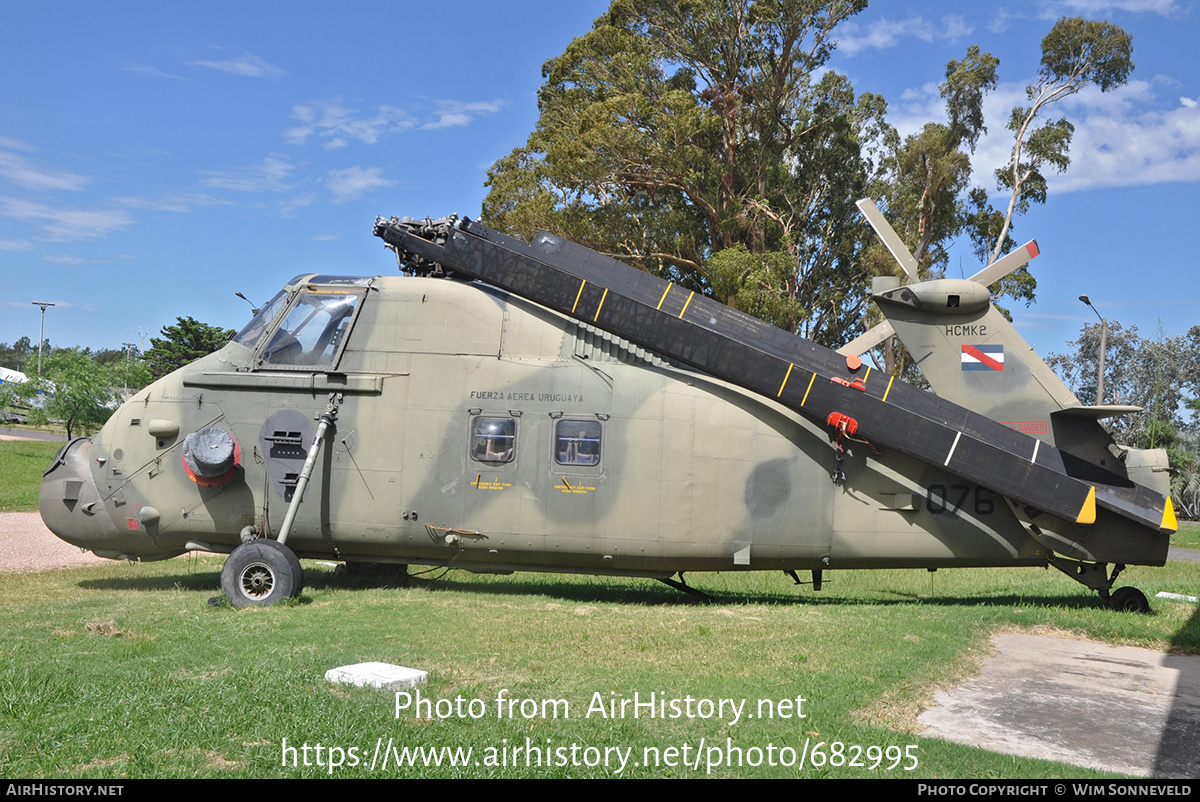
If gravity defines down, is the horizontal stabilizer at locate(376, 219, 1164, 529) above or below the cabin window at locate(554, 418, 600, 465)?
above

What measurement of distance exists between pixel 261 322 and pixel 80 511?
3598mm

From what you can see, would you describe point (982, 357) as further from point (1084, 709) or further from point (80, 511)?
point (80, 511)

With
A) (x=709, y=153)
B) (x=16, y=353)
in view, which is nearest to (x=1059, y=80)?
(x=709, y=153)

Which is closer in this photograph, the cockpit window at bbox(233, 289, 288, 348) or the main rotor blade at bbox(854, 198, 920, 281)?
the main rotor blade at bbox(854, 198, 920, 281)

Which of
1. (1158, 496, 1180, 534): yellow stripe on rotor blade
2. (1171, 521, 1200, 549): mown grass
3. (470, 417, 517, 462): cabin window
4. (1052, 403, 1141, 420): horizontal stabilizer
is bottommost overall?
(1171, 521, 1200, 549): mown grass

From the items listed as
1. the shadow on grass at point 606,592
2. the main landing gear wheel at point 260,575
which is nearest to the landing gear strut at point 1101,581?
the shadow on grass at point 606,592

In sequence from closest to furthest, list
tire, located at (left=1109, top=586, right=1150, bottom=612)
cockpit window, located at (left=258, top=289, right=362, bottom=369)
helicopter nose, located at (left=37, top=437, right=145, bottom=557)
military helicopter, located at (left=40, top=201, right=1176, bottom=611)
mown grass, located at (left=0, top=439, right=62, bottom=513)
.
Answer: military helicopter, located at (left=40, top=201, right=1176, bottom=611), tire, located at (left=1109, top=586, right=1150, bottom=612), helicopter nose, located at (left=37, top=437, right=145, bottom=557), cockpit window, located at (left=258, top=289, right=362, bottom=369), mown grass, located at (left=0, top=439, right=62, bottom=513)

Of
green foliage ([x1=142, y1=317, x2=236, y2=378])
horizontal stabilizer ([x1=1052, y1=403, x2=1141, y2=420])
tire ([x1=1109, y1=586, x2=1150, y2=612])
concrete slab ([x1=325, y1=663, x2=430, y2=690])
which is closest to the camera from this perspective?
concrete slab ([x1=325, y1=663, x2=430, y2=690])

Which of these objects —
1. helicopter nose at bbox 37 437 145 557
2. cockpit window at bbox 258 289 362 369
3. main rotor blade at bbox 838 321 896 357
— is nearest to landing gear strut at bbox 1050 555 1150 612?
main rotor blade at bbox 838 321 896 357

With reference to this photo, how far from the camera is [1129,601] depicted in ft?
38.9

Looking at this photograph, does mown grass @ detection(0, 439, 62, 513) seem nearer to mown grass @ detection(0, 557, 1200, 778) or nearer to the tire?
mown grass @ detection(0, 557, 1200, 778)

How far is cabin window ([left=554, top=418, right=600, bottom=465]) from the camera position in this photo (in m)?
11.5

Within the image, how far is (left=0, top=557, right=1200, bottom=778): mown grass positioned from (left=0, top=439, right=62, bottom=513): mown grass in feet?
57.7
